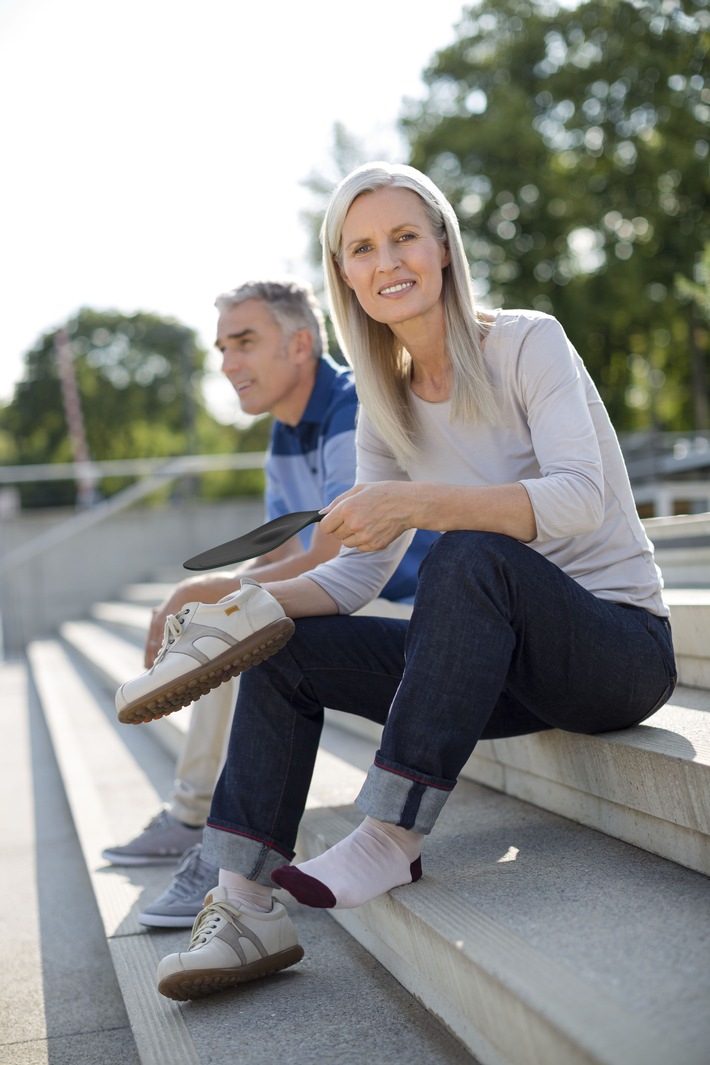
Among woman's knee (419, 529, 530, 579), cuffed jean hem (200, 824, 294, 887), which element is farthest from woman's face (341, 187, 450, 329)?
cuffed jean hem (200, 824, 294, 887)

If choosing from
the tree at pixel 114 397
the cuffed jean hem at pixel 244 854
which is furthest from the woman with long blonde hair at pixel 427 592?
the tree at pixel 114 397

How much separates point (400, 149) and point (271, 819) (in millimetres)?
19522

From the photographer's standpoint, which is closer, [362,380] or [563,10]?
[362,380]

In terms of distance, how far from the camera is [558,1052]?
115cm

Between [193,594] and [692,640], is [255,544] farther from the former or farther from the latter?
[692,640]

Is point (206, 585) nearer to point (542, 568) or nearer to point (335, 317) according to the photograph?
point (335, 317)

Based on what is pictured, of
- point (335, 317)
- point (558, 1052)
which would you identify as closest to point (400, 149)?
point (335, 317)

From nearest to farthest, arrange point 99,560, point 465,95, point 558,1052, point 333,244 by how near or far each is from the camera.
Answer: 1. point 558,1052
2. point 333,244
3. point 99,560
4. point 465,95

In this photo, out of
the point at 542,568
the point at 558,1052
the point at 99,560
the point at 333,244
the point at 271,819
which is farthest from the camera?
the point at 99,560

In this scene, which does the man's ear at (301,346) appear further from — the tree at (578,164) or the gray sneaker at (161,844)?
the tree at (578,164)

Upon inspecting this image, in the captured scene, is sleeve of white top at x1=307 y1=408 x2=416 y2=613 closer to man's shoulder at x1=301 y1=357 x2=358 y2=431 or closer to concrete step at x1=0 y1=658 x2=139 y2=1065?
man's shoulder at x1=301 y1=357 x2=358 y2=431

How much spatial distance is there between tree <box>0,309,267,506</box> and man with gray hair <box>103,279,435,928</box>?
3433 cm

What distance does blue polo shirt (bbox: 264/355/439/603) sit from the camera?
2568 millimetres

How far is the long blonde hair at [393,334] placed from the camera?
6.27 ft
